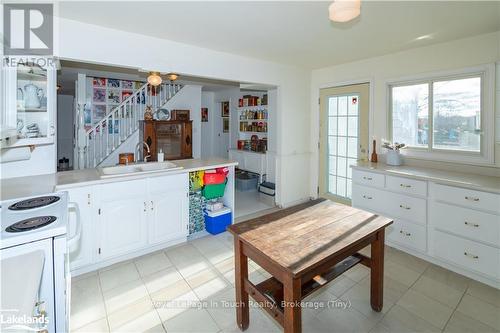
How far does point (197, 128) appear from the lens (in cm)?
649

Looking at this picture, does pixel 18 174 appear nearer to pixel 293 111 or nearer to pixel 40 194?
pixel 40 194

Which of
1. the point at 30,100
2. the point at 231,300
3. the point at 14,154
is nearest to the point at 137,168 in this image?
the point at 14,154

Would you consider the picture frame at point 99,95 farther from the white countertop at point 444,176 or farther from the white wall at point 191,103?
the white countertop at point 444,176

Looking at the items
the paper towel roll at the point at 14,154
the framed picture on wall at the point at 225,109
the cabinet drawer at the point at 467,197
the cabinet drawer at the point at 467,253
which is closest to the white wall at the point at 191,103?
the framed picture on wall at the point at 225,109

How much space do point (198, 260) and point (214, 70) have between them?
2.37 metres

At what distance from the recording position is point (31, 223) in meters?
1.53

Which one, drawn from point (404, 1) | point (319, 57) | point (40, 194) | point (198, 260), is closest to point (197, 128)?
point (319, 57)

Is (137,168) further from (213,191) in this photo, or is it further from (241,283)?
(241,283)

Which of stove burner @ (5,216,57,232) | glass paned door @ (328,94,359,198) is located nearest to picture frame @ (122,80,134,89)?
glass paned door @ (328,94,359,198)

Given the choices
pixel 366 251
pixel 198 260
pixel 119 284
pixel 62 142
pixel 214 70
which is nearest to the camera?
pixel 119 284

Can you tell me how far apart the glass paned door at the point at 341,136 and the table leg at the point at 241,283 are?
2.86m

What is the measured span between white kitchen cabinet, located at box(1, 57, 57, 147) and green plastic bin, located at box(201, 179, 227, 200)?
1.70 metres

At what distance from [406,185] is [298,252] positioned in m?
2.03

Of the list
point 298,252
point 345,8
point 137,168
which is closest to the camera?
point 345,8
